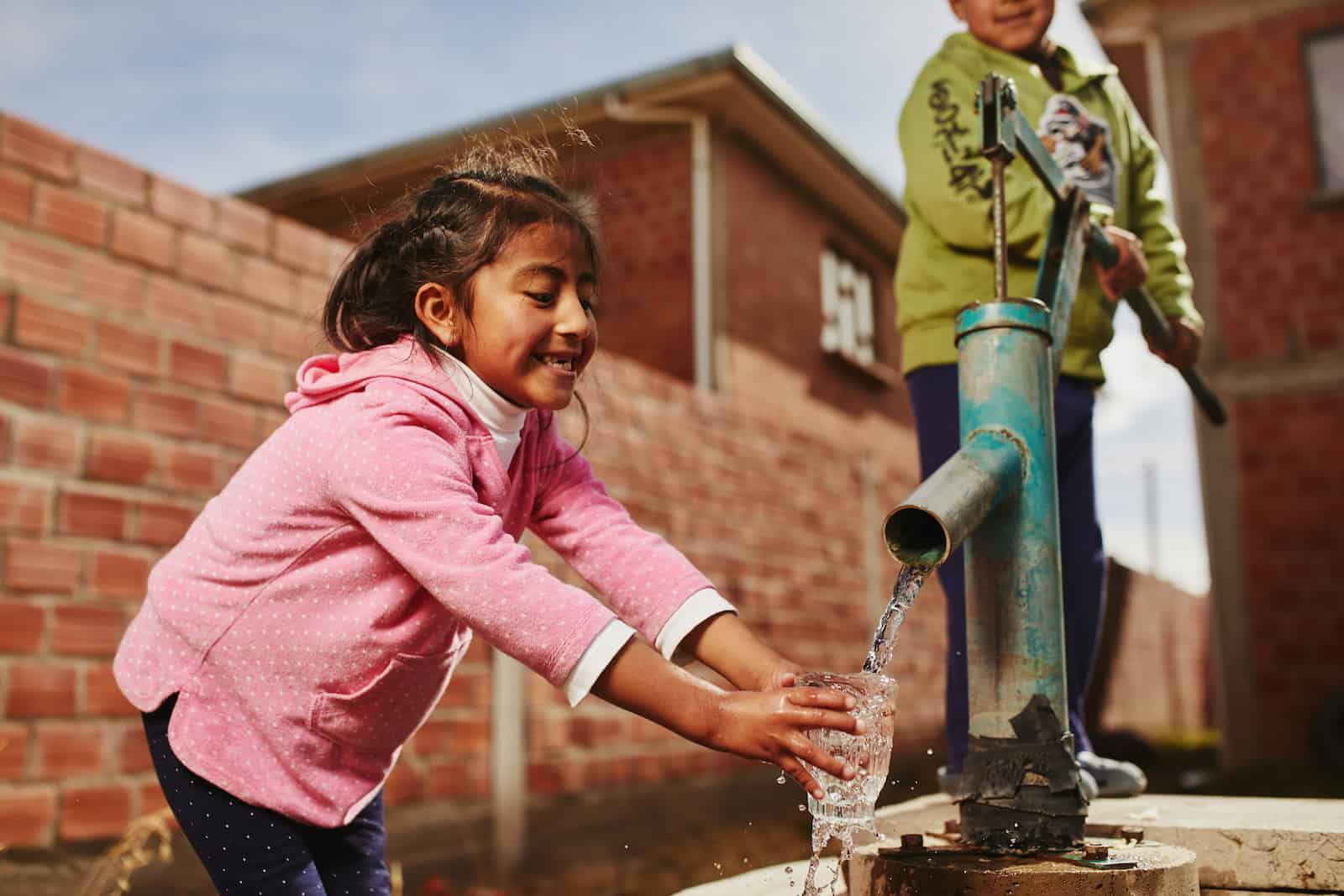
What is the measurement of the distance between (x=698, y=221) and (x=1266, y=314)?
3.54 meters

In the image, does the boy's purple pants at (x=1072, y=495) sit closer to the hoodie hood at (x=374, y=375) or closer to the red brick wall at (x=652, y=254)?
the hoodie hood at (x=374, y=375)

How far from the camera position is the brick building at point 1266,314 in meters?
6.83

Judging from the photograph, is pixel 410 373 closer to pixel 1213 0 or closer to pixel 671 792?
pixel 671 792

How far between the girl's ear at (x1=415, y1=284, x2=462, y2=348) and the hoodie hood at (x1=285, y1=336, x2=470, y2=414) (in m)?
0.03

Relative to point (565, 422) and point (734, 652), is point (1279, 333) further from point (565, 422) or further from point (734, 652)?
point (734, 652)

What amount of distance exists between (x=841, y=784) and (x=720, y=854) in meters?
3.15

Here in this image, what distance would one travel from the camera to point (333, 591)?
1487 millimetres

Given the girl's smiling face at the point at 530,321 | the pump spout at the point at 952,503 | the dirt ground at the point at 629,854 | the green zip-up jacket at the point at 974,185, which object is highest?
the green zip-up jacket at the point at 974,185

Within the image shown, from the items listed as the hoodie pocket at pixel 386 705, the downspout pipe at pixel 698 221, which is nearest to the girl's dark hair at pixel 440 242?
the hoodie pocket at pixel 386 705

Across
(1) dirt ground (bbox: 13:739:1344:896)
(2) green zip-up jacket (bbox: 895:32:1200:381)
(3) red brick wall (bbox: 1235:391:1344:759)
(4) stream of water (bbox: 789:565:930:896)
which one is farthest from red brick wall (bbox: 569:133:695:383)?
(4) stream of water (bbox: 789:565:930:896)

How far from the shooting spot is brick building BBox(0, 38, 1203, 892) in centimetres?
271

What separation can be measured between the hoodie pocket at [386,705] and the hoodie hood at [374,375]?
338 millimetres

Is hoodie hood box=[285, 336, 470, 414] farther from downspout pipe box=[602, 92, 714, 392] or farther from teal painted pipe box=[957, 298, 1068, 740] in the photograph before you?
downspout pipe box=[602, 92, 714, 392]

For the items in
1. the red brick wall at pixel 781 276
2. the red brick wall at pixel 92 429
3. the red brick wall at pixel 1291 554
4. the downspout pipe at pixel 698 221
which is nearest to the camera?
the red brick wall at pixel 92 429
